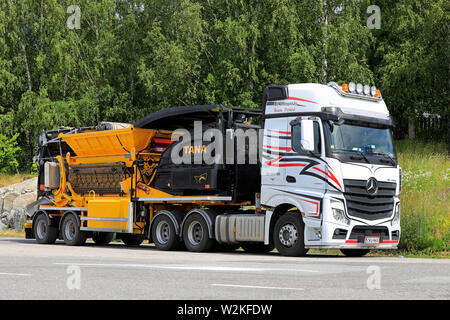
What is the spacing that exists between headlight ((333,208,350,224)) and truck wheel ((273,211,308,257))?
826 millimetres

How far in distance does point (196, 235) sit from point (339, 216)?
4381 millimetres

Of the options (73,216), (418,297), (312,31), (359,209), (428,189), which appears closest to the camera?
(418,297)

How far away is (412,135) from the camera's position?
45344 mm

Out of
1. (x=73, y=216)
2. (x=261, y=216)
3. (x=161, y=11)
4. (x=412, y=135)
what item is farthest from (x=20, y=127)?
(x=261, y=216)

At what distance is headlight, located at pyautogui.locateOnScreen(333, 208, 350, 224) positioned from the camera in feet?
51.1

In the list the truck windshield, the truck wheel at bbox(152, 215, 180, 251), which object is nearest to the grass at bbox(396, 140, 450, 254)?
the truck windshield

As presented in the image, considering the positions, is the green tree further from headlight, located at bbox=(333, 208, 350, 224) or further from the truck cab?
headlight, located at bbox=(333, 208, 350, 224)

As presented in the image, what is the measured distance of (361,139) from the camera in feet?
53.4

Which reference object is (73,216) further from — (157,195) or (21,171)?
(21,171)

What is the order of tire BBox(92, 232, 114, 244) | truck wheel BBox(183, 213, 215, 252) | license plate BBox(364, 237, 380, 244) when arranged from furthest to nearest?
tire BBox(92, 232, 114, 244)
truck wheel BBox(183, 213, 215, 252)
license plate BBox(364, 237, 380, 244)

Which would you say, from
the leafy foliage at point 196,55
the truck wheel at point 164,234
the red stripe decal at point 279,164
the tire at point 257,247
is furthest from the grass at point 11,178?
the red stripe decal at point 279,164

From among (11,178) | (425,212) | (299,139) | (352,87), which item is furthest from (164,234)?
(11,178)

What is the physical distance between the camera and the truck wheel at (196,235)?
708 inches
